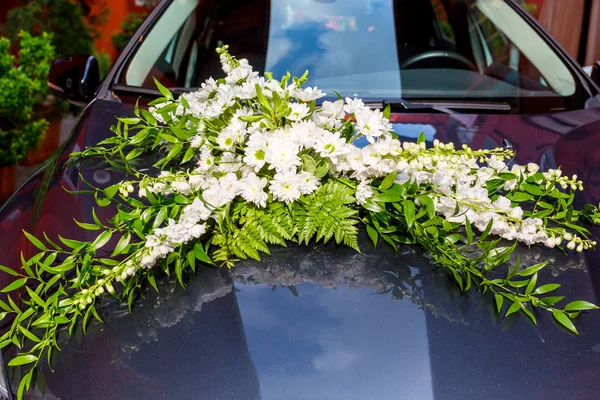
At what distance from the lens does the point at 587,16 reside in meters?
7.12

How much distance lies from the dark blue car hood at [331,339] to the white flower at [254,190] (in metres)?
0.13

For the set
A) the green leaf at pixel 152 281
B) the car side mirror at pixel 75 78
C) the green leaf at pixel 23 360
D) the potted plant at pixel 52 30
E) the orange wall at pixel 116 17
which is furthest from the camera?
the orange wall at pixel 116 17

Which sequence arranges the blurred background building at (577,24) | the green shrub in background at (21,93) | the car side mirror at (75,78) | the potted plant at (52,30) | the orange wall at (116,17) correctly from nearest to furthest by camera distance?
the car side mirror at (75,78) → the green shrub in background at (21,93) → the potted plant at (52,30) → the blurred background building at (577,24) → the orange wall at (116,17)

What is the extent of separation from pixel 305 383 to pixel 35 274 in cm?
77

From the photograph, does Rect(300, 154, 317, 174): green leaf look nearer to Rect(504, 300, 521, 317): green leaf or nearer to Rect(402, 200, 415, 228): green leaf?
Rect(402, 200, 415, 228): green leaf

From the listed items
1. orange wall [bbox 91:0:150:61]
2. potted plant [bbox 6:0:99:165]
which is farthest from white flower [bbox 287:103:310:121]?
orange wall [bbox 91:0:150:61]

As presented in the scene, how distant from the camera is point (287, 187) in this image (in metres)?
1.49

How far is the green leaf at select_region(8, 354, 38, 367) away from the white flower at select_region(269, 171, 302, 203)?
1.99 feet

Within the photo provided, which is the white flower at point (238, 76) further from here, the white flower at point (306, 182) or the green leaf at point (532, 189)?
the green leaf at point (532, 189)

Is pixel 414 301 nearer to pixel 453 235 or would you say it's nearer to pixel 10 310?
pixel 453 235

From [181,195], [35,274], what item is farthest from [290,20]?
[35,274]

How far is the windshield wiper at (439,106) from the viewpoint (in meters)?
2.13

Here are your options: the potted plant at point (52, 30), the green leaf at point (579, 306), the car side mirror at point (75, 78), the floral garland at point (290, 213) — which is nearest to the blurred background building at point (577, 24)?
the potted plant at point (52, 30)

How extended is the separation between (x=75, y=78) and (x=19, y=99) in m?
1.91
